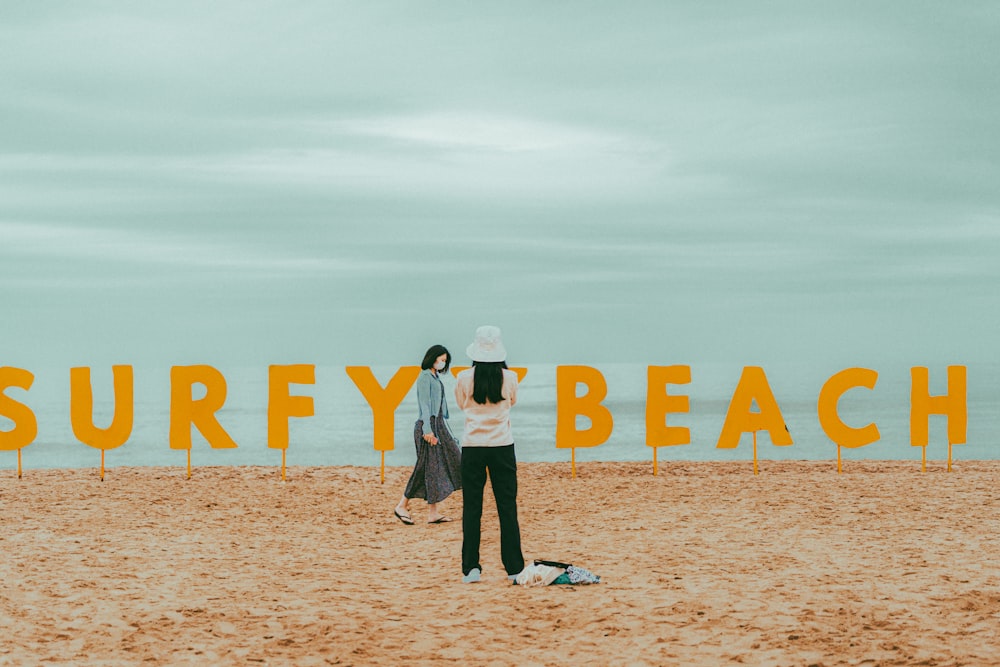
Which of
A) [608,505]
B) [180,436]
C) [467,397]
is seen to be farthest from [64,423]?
[467,397]

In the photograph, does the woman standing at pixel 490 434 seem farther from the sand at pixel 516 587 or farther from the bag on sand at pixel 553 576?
the sand at pixel 516 587

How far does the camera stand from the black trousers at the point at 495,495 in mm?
8289

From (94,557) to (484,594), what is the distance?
4.12 m

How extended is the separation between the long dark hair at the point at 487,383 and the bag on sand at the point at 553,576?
1.38 m

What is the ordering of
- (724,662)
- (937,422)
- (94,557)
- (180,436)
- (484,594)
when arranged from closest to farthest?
(724,662)
(484,594)
(94,557)
(180,436)
(937,422)

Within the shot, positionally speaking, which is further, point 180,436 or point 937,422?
point 937,422

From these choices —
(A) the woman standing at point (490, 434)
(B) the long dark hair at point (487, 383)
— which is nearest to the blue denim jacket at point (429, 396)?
(A) the woman standing at point (490, 434)

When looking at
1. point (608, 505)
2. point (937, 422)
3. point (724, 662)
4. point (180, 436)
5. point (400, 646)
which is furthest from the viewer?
point (937, 422)

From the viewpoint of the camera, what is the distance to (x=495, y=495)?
834 cm

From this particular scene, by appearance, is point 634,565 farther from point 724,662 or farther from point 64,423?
point 64,423

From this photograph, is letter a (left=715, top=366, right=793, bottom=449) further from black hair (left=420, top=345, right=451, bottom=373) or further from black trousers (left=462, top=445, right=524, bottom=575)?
black trousers (left=462, top=445, right=524, bottom=575)

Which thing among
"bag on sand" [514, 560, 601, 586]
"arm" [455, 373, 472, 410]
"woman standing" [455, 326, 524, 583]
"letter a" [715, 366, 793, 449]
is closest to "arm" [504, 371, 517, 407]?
"woman standing" [455, 326, 524, 583]

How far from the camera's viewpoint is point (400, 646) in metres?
6.77

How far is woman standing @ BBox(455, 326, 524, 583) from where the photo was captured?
8242 millimetres
